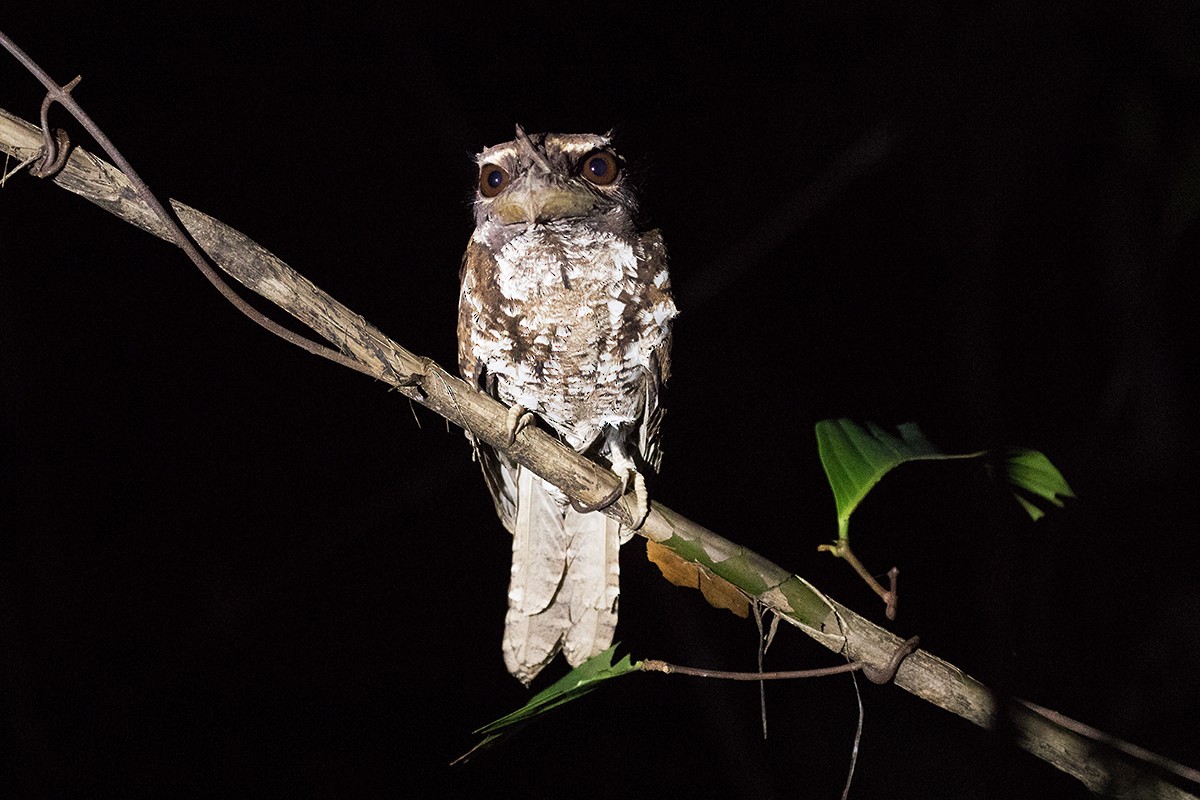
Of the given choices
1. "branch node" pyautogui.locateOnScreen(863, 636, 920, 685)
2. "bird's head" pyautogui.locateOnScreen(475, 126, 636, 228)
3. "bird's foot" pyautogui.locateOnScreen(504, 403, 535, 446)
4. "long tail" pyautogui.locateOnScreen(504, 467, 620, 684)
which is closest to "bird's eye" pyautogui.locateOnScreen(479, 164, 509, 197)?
"bird's head" pyautogui.locateOnScreen(475, 126, 636, 228)

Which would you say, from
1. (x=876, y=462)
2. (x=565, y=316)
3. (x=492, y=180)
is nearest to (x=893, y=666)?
(x=876, y=462)

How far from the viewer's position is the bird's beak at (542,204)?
1.14 meters

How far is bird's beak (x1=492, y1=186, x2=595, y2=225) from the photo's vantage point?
1139mm

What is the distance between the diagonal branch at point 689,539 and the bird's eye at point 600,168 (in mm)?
472

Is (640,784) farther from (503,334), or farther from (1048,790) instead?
(503,334)

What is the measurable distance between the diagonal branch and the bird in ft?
0.58

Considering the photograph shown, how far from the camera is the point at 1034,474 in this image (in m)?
1.00

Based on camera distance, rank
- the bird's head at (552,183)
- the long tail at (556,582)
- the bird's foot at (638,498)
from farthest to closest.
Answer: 1. the long tail at (556,582)
2. the bird's head at (552,183)
3. the bird's foot at (638,498)

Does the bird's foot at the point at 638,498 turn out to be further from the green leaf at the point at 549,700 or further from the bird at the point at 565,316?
the green leaf at the point at 549,700

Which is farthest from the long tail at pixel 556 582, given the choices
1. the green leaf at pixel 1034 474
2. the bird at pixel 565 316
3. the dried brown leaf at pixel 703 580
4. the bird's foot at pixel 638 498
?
the green leaf at pixel 1034 474

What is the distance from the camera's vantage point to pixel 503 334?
1.26 metres

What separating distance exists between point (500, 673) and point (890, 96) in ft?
5.60

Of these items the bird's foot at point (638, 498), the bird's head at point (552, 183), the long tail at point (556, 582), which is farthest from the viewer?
the long tail at point (556, 582)

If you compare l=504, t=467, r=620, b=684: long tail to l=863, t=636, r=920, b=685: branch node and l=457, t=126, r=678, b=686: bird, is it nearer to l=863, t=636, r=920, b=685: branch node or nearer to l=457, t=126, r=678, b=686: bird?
l=457, t=126, r=678, b=686: bird
